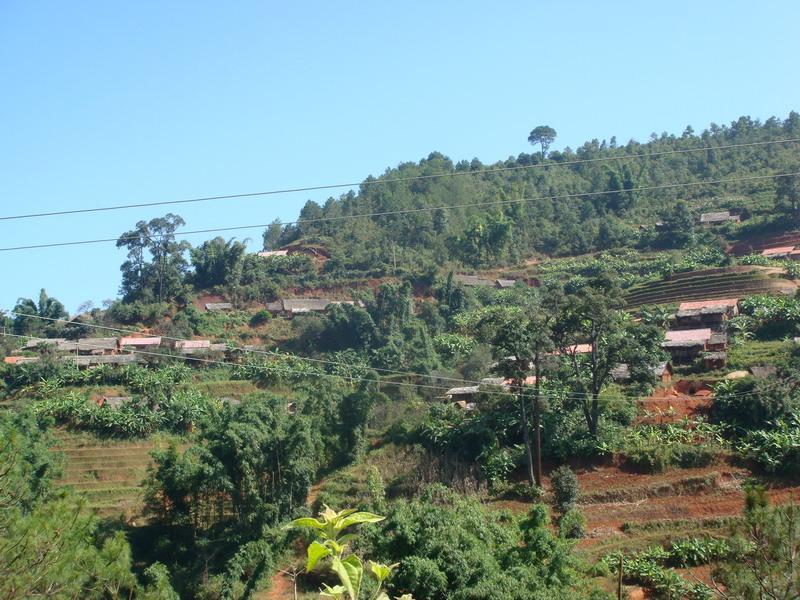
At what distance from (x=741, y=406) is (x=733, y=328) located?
10.5 metres

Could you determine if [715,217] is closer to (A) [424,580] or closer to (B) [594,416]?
(B) [594,416]

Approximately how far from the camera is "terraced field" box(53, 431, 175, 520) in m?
31.6

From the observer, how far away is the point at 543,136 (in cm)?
8306

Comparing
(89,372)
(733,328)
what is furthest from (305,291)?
(733,328)

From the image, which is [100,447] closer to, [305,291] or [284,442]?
[284,442]

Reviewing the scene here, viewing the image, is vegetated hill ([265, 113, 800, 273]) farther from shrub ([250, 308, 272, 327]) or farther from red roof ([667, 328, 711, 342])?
red roof ([667, 328, 711, 342])

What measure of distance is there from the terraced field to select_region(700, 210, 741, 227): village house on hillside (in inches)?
1445

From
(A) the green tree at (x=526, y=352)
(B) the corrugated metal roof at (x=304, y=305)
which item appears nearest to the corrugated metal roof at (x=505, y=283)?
(B) the corrugated metal roof at (x=304, y=305)

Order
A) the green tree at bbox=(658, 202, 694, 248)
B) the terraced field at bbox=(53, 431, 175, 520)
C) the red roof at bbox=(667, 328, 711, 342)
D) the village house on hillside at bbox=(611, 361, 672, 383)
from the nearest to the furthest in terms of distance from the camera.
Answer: the terraced field at bbox=(53, 431, 175, 520), the village house on hillside at bbox=(611, 361, 672, 383), the red roof at bbox=(667, 328, 711, 342), the green tree at bbox=(658, 202, 694, 248)

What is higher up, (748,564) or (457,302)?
(457,302)

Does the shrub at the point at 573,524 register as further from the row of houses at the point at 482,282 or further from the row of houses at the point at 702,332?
the row of houses at the point at 482,282

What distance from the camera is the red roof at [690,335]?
3719cm

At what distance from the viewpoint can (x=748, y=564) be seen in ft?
34.0

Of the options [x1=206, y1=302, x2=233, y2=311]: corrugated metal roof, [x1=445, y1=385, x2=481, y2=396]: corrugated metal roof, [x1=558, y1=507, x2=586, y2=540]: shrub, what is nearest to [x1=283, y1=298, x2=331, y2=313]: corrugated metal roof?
[x1=206, y1=302, x2=233, y2=311]: corrugated metal roof
